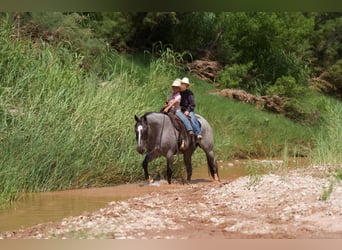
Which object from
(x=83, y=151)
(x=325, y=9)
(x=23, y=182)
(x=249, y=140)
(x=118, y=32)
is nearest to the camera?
(x=325, y=9)

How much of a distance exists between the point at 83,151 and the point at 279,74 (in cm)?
1664

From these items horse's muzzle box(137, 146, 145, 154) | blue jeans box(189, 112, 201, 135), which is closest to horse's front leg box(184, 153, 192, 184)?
blue jeans box(189, 112, 201, 135)

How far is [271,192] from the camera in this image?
7223 mm

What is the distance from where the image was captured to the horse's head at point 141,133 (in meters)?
9.99

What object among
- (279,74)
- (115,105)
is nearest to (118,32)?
(279,74)

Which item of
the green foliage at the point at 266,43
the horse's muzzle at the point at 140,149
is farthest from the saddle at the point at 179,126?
the green foliage at the point at 266,43

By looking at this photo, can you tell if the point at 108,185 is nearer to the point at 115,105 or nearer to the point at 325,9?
the point at 115,105

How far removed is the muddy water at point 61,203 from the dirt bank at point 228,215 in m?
0.53

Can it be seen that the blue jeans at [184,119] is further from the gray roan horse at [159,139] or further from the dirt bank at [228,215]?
the dirt bank at [228,215]

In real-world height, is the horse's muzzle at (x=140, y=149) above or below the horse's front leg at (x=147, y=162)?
above

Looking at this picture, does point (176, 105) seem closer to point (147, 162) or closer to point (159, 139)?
point (159, 139)

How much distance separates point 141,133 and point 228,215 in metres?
3.83

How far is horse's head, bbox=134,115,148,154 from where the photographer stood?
9.99 meters

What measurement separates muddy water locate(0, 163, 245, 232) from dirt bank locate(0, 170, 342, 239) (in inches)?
20.7
